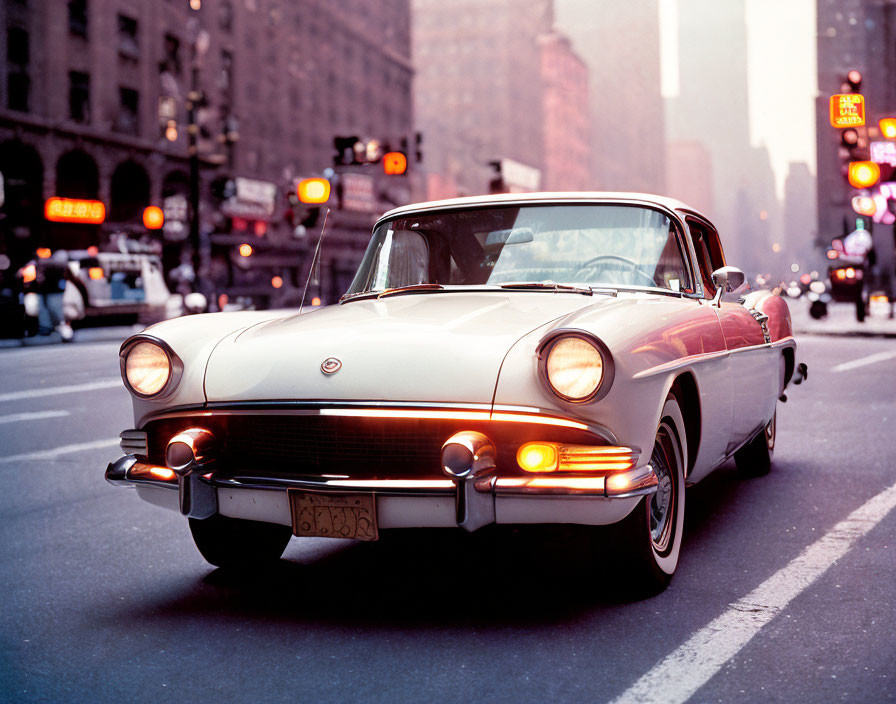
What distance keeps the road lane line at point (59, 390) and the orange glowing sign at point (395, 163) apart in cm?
1103

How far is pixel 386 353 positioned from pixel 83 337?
80.9ft

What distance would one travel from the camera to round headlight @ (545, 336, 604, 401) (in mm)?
3566

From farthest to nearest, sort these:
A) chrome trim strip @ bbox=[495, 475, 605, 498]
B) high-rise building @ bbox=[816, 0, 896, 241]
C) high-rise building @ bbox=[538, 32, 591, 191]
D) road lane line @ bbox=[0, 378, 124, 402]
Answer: high-rise building @ bbox=[538, 32, 591, 191], high-rise building @ bbox=[816, 0, 896, 241], road lane line @ bbox=[0, 378, 124, 402], chrome trim strip @ bbox=[495, 475, 605, 498]

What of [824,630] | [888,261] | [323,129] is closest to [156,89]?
[323,129]

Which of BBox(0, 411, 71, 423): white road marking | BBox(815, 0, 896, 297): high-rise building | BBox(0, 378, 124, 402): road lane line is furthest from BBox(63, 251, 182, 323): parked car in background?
BBox(815, 0, 896, 297): high-rise building

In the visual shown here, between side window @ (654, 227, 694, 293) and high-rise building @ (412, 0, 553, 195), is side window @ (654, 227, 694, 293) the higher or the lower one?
the lower one

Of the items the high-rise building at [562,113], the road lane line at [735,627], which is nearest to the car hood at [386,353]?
the road lane line at [735,627]

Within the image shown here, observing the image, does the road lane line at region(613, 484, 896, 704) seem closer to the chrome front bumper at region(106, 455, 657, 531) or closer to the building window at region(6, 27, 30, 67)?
the chrome front bumper at region(106, 455, 657, 531)

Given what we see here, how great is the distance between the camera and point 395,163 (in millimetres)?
23500

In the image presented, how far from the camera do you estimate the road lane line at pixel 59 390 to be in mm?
11984

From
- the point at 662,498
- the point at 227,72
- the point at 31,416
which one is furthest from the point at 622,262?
the point at 227,72

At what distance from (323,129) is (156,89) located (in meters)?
22.3

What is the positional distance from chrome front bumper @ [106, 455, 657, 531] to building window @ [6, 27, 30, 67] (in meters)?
38.3

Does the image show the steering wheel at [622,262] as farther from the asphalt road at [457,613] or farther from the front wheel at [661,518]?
the asphalt road at [457,613]
